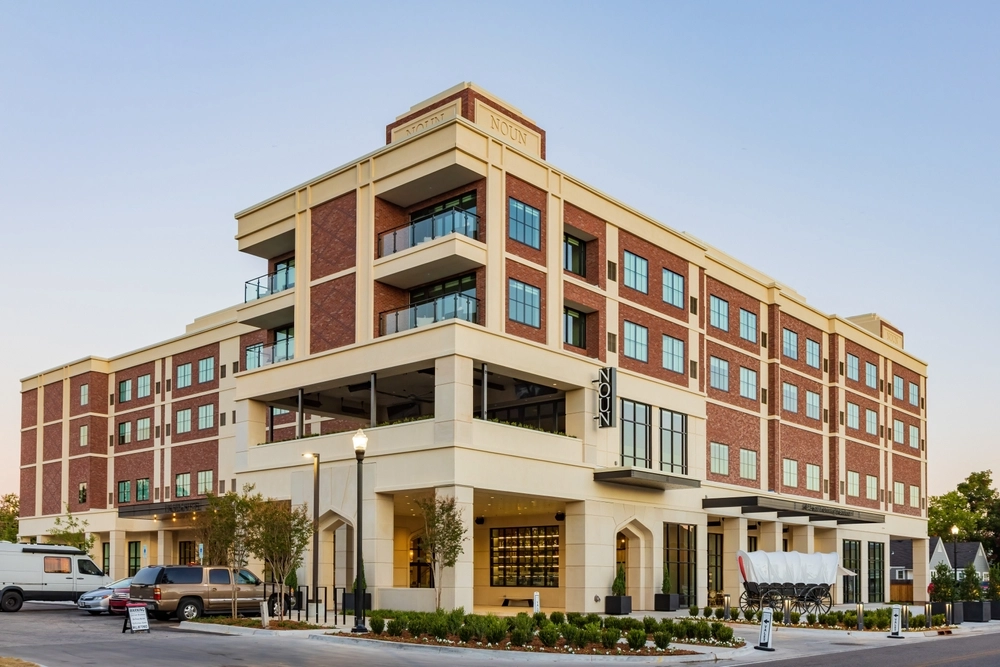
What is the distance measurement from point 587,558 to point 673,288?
14.6 m

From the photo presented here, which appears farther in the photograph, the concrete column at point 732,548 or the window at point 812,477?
the window at point 812,477

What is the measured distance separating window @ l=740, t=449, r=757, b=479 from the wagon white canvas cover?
36.5 ft

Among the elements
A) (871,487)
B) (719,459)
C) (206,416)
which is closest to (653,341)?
(719,459)

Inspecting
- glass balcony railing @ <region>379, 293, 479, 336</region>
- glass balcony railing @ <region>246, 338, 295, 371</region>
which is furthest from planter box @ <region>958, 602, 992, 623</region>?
glass balcony railing @ <region>246, 338, 295, 371</region>

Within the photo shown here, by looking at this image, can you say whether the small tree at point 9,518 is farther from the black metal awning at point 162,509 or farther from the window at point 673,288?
the window at point 673,288

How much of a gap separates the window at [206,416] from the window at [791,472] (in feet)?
112

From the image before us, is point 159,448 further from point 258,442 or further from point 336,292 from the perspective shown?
point 336,292

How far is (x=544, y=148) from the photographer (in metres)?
46.0

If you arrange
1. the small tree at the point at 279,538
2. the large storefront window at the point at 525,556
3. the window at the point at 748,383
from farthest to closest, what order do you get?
the window at the point at 748,383, the large storefront window at the point at 525,556, the small tree at the point at 279,538

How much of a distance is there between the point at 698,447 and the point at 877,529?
24.1 metres

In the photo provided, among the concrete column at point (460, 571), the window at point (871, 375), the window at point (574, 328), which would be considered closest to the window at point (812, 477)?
the window at point (871, 375)

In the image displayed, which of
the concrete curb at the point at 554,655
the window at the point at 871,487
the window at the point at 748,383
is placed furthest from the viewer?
the window at the point at 871,487

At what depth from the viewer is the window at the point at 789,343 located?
60.6m

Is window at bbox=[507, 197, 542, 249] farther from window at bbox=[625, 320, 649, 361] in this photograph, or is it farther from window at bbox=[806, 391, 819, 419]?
window at bbox=[806, 391, 819, 419]
